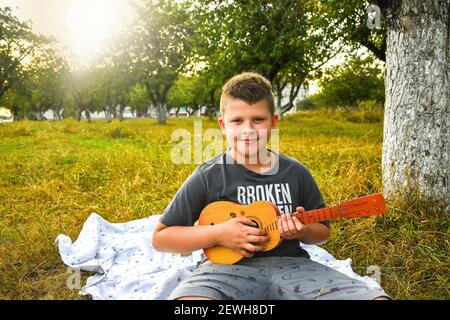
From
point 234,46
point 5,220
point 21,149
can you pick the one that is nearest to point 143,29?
point 234,46

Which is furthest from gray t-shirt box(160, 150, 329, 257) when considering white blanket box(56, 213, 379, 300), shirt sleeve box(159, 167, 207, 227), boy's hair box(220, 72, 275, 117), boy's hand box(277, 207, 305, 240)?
white blanket box(56, 213, 379, 300)

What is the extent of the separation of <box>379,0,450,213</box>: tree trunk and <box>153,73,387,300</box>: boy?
6.14ft

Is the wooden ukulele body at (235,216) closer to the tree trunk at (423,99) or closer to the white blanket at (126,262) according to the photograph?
the white blanket at (126,262)

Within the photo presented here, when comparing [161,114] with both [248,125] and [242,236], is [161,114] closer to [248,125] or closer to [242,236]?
[248,125]

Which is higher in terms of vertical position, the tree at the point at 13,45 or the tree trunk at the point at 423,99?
the tree at the point at 13,45

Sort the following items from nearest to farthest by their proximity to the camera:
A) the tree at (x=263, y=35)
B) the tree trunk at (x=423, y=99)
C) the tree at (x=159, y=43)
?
the tree trunk at (x=423, y=99) → the tree at (x=263, y=35) → the tree at (x=159, y=43)

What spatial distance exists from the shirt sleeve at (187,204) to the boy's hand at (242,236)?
0.61ft

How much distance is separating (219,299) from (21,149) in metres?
8.68

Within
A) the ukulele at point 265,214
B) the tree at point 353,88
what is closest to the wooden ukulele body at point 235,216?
the ukulele at point 265,214

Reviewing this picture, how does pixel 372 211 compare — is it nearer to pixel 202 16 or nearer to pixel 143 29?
pixel 202 16

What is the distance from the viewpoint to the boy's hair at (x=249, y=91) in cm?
198

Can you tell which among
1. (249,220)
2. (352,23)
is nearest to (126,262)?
(249,220)

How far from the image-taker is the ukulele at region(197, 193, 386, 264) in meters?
1.66

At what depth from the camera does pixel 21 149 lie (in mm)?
8945
